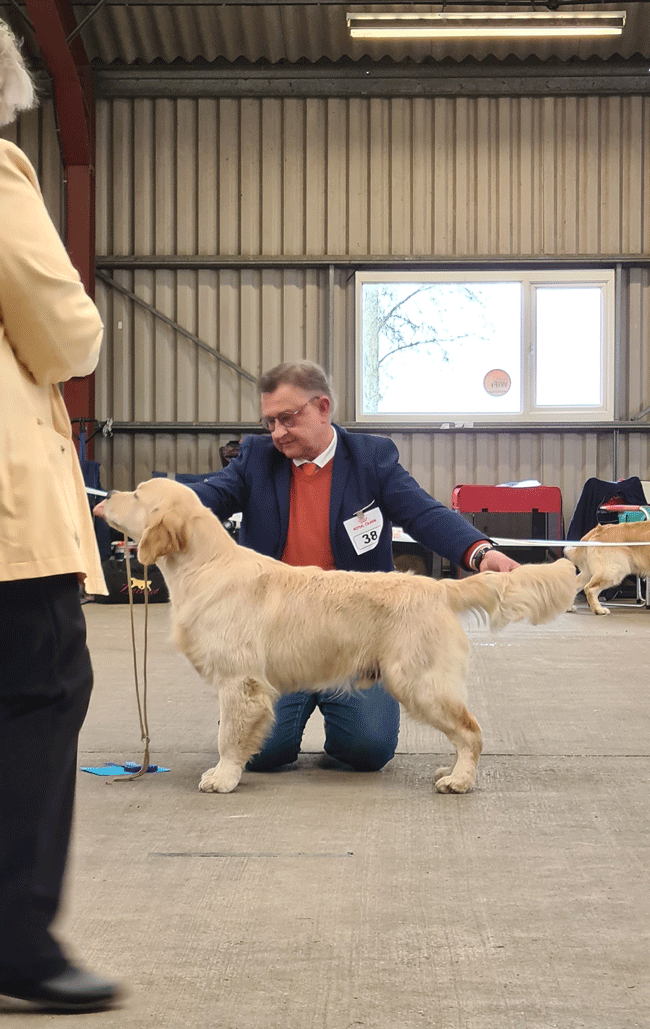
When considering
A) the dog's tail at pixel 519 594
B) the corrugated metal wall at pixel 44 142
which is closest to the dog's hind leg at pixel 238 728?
the dog's tail at pixel 519 594

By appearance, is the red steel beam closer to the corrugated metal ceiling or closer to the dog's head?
the corrugated metal ceiling

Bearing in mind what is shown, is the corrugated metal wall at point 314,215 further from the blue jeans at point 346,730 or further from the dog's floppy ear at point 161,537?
the dog's floppy ear at point 161,537

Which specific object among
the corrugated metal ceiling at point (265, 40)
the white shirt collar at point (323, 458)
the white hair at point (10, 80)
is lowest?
the white shirt collar at point (323, 458)

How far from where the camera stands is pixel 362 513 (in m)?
2.91

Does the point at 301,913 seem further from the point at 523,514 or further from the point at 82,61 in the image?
the point at 82,61

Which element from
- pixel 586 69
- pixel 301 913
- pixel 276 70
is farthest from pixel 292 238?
pixel 301 913

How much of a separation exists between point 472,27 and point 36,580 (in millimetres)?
8412

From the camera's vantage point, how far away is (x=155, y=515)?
104 inches

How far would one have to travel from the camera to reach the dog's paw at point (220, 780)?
2570 mm

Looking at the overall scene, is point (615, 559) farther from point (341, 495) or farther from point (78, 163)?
point (78, 163)

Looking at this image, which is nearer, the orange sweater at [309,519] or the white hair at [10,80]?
the white hair at [10,80]

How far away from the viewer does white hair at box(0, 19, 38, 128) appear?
4.33ft

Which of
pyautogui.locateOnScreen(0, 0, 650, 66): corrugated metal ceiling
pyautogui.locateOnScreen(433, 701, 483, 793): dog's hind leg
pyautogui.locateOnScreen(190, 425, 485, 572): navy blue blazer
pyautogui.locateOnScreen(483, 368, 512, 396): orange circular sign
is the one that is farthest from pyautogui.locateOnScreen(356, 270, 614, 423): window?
pyautogui.locateOnScreen(433, 701, 483, 793): dog's hind leg

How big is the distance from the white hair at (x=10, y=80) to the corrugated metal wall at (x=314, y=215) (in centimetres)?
827
